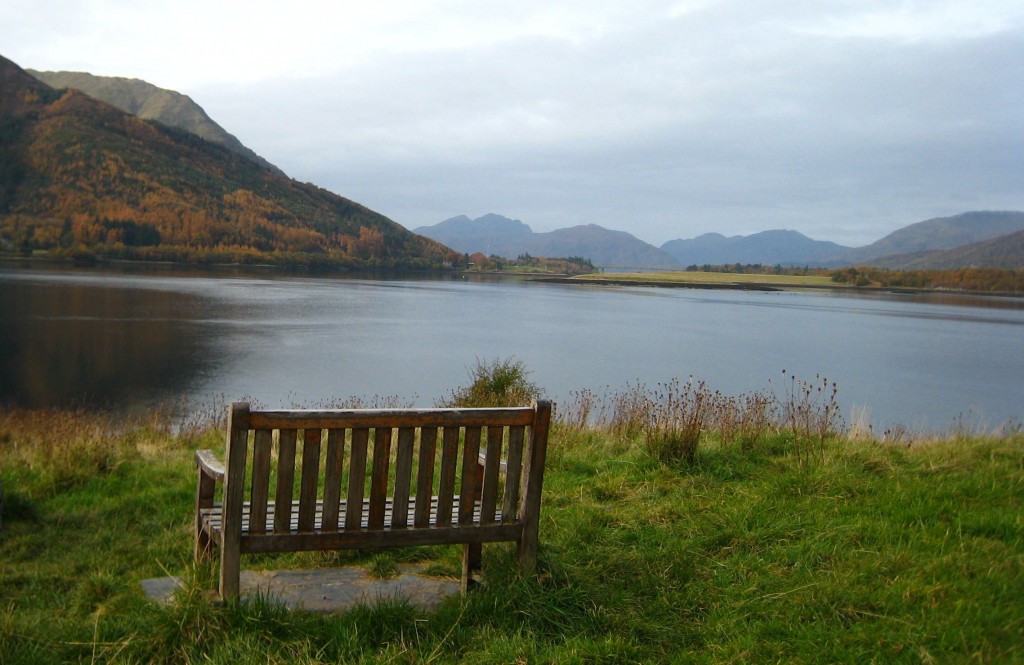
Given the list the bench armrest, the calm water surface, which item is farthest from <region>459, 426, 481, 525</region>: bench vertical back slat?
the calm water surface

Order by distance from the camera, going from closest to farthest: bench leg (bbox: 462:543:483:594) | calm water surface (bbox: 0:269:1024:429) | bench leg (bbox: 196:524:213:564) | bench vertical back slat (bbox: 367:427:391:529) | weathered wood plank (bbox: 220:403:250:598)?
1. weathered wood plank (bbox: 220:403:250:598)
2. bench vertical back slat (bbox: 367:427:391:529)
3. bench leg (bbox: 462:543:483:594)
4. bench leg (bbox: 196:524:213:564)
5. calm water surface (bbox: 0:269:1024:429)

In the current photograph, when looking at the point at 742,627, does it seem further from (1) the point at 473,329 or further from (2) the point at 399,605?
(1) the point at 473,329

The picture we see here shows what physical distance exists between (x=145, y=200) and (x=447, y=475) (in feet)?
480

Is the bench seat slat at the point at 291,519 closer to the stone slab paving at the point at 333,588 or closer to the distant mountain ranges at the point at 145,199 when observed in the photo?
the stone slab paving at the point at 333,588

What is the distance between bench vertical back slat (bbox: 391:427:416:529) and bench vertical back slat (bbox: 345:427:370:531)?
163 millimetres

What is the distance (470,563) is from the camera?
4023 millimetres

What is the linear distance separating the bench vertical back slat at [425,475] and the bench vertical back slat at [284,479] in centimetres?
57

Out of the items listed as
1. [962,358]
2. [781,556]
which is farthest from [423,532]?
[962,358]

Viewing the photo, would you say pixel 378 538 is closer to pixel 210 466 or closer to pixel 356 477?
pixel 356 477

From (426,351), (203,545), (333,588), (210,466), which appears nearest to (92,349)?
(426,351)

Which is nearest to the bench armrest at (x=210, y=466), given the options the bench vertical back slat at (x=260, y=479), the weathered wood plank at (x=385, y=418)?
the bench vertical back slat at (x=260, y=479)

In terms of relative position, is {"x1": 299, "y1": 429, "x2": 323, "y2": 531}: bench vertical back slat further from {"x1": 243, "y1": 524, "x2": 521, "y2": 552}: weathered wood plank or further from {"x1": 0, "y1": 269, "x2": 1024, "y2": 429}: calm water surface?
{"x1": 0, "y1": 269, "x2": 1024, "y2": 429}: calm water surface

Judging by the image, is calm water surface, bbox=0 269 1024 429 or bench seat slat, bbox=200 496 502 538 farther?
calm water surface, bbox=0 269 1024 429

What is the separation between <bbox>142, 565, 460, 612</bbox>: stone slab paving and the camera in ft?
12.3
